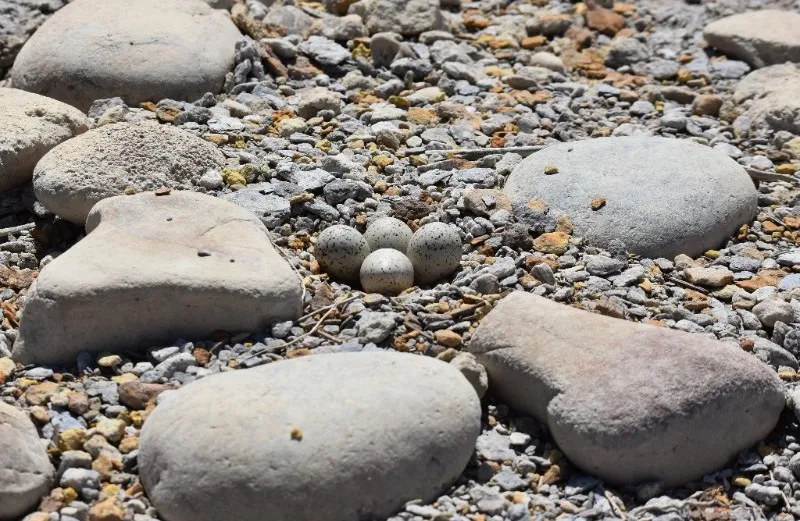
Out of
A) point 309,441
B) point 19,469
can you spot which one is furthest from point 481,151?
point 19,469

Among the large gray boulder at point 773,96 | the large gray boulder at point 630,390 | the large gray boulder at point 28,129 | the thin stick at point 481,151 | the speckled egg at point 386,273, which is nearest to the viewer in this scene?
the large gray boulder at point 630,390

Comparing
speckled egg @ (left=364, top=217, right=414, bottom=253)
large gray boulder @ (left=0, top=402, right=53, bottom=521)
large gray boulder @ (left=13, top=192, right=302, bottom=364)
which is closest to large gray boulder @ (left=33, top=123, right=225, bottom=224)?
large gray boulder @ (left=13, top=192, right=302, bottom=364)

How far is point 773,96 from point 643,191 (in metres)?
1.79

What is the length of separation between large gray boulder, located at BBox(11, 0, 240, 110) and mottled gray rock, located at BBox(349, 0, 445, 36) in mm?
1038

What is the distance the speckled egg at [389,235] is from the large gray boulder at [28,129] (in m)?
1.58

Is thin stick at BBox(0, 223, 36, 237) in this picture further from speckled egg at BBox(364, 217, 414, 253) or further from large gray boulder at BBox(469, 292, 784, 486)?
large gray boulder at BBox(469, 292, 784, 486)

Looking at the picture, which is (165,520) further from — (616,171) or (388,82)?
(388,82)

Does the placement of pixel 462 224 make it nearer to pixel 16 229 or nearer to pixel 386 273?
pixel 386 273

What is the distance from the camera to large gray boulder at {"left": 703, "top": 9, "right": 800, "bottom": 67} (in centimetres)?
741

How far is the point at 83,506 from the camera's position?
368 cm

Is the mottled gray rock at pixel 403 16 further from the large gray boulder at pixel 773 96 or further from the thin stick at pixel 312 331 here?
the thin stick at pixel 312 331

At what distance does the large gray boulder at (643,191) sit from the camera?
5.24m

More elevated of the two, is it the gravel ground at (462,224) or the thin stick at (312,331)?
the thin stick at (312,331)

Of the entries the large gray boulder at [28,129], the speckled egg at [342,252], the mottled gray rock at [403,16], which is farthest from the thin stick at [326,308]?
the mottled gray rock at [403,16]
